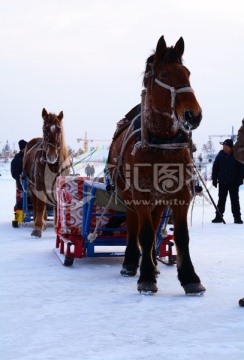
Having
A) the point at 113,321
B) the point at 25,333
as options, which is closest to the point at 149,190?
the point at 113,321

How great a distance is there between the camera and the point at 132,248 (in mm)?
6250

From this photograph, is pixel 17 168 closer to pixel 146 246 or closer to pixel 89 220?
pixel 89 220

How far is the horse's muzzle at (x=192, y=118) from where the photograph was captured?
467 cm

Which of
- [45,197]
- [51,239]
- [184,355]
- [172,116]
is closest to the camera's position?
[184,355]

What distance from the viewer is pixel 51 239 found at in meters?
9.39

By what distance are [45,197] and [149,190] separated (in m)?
4.92

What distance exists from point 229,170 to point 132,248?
22.3 ft

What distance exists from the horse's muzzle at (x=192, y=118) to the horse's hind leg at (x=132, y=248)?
170 cm

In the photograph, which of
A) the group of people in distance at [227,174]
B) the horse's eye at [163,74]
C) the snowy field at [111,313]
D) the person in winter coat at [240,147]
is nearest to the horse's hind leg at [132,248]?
the snowy field at [111,313]

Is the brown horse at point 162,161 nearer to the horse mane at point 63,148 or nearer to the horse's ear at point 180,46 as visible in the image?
the horse's ear at point 180,46

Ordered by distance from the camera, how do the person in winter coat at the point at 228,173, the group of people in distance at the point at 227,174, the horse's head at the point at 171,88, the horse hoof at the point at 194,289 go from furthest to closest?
the person in winter coat at the point at 228,173
the group of people in distance at the point at 227,174
the horse hoof at the point at 194,289
the horse's head at the point at 171,88

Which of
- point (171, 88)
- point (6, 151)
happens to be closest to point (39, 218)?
point (171, 88)

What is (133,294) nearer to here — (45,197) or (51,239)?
(51,239)

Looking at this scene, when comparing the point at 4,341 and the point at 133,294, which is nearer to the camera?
the point at 4,341
